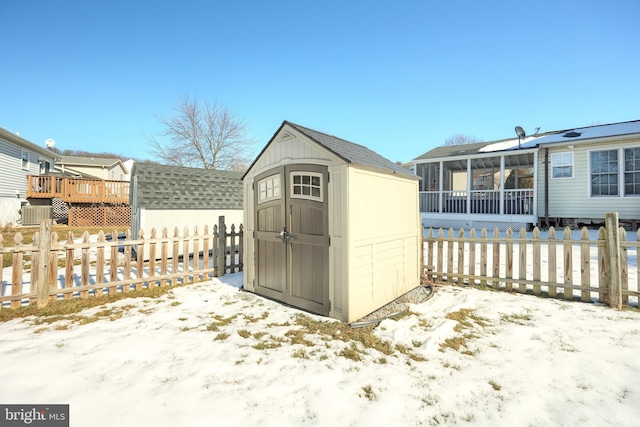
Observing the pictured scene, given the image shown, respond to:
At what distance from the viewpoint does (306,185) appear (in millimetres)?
4742

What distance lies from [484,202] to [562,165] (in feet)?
11.4

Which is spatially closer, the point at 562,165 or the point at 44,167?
the point at 562,165

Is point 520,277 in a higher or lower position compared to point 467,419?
higher

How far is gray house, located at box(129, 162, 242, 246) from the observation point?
875cm

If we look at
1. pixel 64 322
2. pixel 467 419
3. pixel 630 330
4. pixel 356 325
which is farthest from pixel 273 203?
pixel 630 330

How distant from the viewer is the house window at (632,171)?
440 inches

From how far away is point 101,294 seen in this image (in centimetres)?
537

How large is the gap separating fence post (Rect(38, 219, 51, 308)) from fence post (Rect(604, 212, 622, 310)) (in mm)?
9256

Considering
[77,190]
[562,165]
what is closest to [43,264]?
[77,190]

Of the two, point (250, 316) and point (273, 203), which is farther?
point (273, 203)

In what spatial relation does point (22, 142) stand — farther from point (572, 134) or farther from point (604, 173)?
point (604, 173)

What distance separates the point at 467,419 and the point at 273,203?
408 cm

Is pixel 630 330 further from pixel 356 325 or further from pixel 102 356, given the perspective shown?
pixel 102 356

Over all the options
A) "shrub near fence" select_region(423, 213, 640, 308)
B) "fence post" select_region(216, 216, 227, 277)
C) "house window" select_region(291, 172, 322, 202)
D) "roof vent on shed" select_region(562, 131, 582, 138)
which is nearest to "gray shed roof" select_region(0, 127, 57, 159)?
"fence post" select_region(216, 216, 227, 277)
